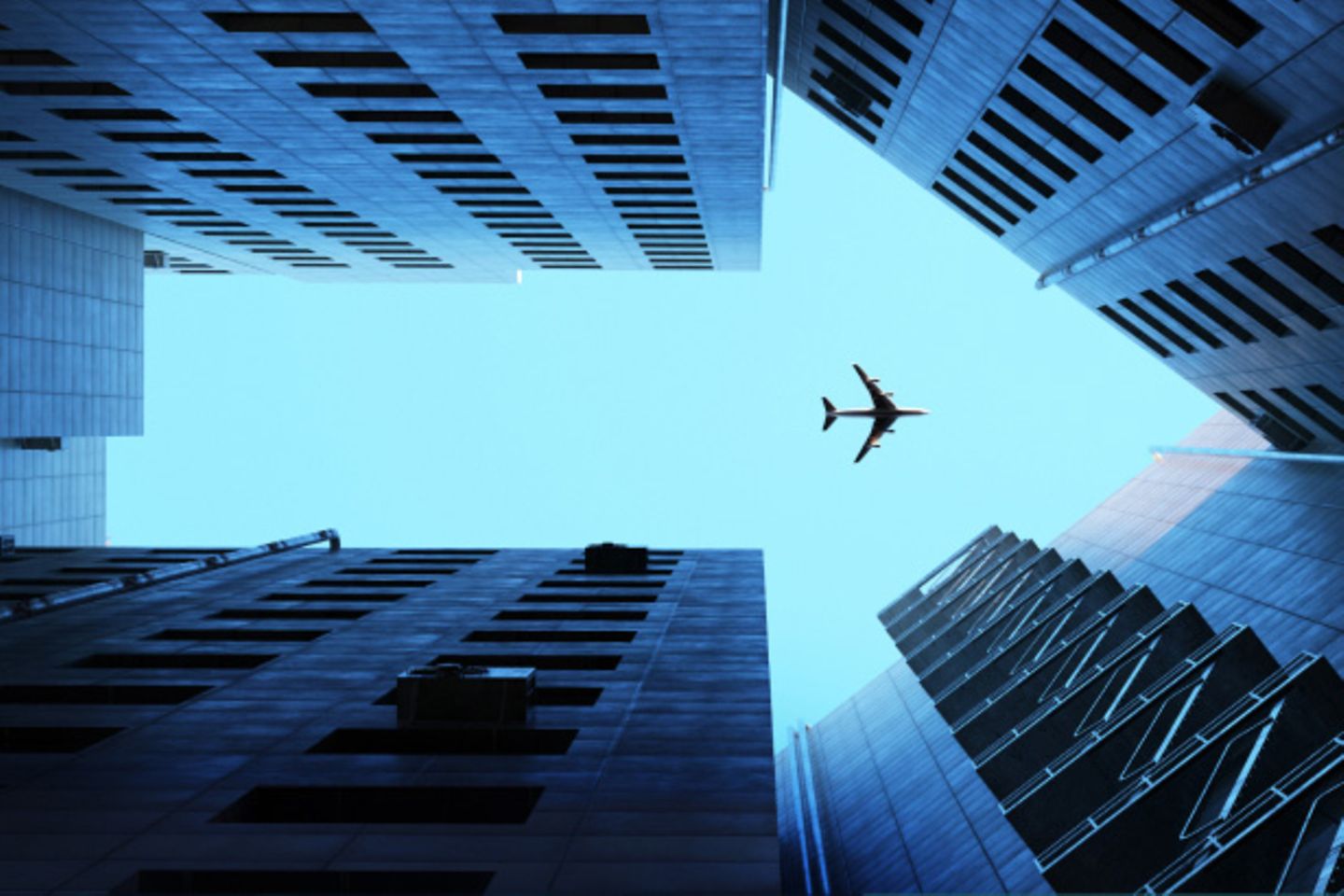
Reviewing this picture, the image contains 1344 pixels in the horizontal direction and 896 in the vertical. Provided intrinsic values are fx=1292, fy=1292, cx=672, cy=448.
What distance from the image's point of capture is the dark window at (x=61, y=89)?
1612 inches

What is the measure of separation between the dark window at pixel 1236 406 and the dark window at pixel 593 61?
1239 inches

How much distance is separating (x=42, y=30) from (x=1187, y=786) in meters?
35.0

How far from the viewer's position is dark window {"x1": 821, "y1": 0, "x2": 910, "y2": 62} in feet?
143

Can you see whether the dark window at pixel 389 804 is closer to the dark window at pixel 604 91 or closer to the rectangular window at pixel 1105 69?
the rectangular window at pixel 1105 69

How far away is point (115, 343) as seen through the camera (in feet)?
228

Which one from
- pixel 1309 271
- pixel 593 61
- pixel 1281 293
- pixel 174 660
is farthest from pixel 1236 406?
pixel 174 660

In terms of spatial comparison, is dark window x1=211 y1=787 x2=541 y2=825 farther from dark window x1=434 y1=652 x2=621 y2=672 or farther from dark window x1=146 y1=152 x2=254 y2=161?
dark window x1=146 y1=152 x2=254 y2=161

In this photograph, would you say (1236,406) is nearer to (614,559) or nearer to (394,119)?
(614,559)

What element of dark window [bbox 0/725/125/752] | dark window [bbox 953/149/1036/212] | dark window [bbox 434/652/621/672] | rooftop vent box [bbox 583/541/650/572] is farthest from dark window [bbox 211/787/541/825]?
dark window [bbox 953/149/1036/212]

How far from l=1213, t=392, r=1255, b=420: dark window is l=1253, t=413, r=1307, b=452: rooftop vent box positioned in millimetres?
1434

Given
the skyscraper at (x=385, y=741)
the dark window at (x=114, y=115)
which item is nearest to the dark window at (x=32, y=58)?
the dark window at (x=114, y=115)

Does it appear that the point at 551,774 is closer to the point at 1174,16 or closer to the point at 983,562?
the point at 1174,16

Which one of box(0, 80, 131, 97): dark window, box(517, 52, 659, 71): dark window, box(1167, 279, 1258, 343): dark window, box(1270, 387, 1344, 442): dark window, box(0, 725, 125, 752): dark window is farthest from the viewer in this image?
box(1270, 387, 1344, 442): dark window

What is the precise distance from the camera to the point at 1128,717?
108 ft
